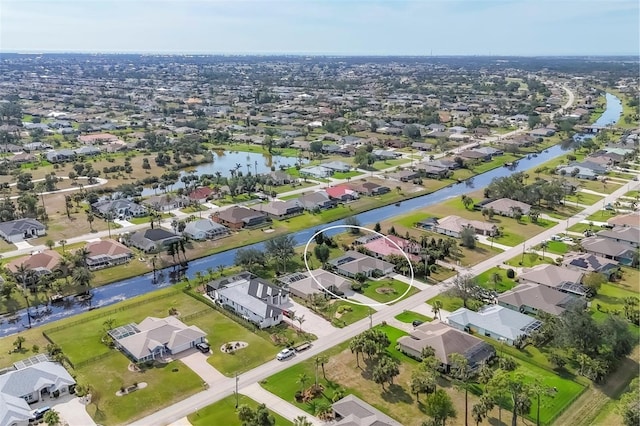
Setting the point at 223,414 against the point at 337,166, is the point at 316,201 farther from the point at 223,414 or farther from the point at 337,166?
the point at 223,414

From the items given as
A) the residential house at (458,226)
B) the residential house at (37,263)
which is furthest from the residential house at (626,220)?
the residential house at (37,263)

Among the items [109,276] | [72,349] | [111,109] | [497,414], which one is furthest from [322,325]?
[111,109]

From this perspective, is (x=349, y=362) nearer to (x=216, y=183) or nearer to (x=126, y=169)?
(x=216, y=183)

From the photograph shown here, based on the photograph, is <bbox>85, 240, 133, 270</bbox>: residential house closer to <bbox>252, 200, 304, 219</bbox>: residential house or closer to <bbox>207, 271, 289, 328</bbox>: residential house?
<bbox>207, 271, 289, 328</bbox>: residential house

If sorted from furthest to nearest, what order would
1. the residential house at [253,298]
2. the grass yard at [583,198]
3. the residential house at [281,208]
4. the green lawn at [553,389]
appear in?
1. the grass yard at [583,198]
2. the residential house at [281,208]
3. the residential house at [253,298]
4. the green lawn at [553,389]

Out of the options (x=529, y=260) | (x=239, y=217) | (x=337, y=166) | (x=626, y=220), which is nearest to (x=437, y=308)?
(x=529, y=260)

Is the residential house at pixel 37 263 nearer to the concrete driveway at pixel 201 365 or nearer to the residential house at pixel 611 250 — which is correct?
the concrete driveway at pixel 201 365
